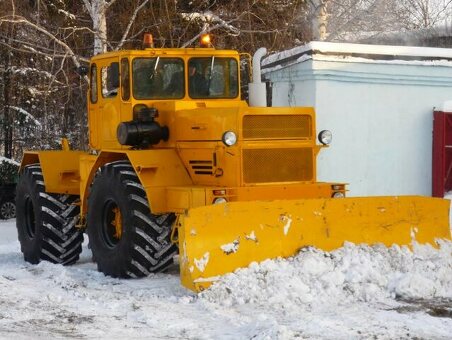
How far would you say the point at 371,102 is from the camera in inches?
595

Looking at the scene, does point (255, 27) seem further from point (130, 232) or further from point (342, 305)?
point (342, 305)

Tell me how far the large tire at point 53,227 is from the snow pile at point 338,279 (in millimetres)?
3563

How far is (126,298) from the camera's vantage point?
7863 mm

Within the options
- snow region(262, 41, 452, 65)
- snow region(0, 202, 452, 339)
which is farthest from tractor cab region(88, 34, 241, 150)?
Result: snow region(262, 41, 452, 65)

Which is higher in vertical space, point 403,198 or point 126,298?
point 403,198

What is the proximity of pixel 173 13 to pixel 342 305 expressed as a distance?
490 inches

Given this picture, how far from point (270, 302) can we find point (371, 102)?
843 cm

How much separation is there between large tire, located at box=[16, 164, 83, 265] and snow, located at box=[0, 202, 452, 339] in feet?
4.88

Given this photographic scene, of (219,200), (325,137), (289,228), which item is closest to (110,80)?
(219,200)

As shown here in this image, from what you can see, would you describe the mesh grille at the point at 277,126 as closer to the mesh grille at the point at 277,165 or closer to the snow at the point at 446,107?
the mesh grille at the point at 277,165

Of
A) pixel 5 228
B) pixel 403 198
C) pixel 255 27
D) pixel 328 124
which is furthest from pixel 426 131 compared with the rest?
pixel 5 228

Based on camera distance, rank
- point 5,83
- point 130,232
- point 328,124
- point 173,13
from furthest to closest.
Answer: point 5,83
point 173,13
point 328,124
point 130,232

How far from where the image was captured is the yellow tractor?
26.3 feet

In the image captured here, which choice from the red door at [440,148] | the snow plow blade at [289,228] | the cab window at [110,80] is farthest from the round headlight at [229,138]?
the red door at [440,148]
